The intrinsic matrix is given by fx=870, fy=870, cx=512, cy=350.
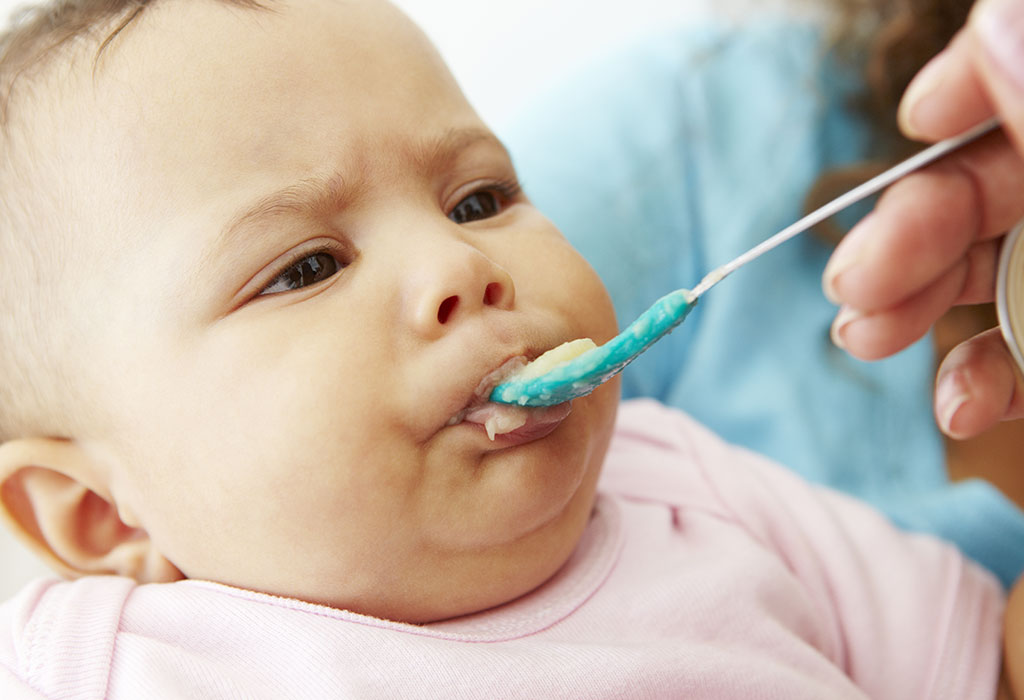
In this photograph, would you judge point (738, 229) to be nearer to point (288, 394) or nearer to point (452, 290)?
point (452, 290)

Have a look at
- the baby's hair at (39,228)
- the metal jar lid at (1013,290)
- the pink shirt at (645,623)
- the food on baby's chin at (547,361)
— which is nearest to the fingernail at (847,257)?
the metal jar lid at (1013,290)

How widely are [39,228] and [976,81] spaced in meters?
0.85

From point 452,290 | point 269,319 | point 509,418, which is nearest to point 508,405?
point 509,418

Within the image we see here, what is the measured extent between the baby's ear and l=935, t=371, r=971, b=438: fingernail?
0.81 m

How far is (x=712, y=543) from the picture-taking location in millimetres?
1106

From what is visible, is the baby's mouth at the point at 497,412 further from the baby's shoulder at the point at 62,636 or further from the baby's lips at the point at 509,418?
the baby's shoulder at the point at 62,636

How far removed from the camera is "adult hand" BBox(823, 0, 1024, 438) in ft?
1.85

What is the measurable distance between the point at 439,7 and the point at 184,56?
1533 mm

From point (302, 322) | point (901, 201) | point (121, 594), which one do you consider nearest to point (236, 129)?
point (302, 322)

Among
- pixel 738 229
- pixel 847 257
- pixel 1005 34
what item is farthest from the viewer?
pixel 738 229

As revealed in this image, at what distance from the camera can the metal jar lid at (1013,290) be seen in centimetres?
71

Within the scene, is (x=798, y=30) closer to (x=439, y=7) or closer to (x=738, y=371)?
(x=738, y=371)

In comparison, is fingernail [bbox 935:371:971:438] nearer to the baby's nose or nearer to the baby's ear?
the baby's nose

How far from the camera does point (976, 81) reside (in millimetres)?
605
